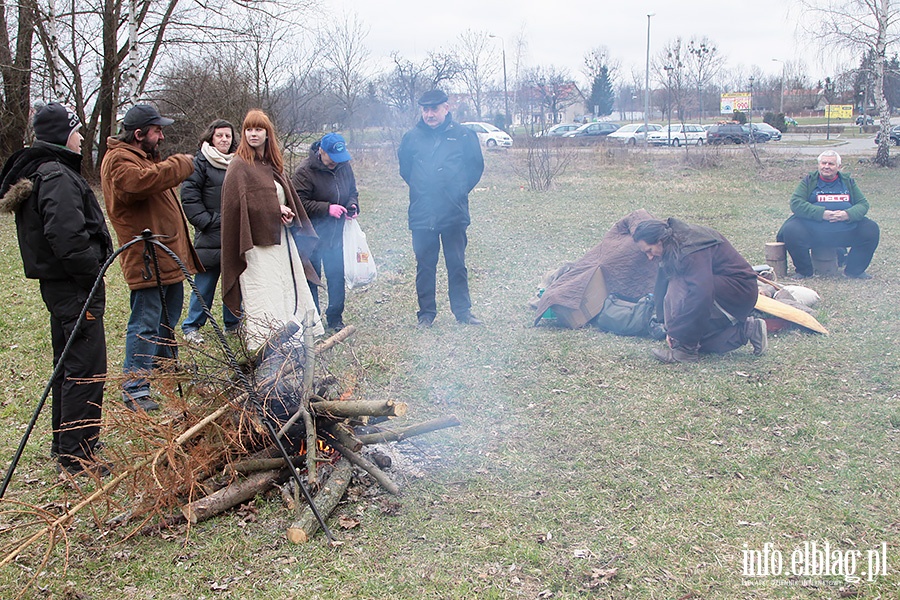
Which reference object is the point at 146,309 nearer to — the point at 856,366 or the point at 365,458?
the point at 365,458

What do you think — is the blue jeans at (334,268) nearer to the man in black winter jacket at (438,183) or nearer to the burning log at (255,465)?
the man in black winter jacket at (438,183)

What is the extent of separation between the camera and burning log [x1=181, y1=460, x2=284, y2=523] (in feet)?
10.9

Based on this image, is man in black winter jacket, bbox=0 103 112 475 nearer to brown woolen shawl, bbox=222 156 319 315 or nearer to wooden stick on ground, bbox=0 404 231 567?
wooden stick on ground, bbox=0 404 231 567

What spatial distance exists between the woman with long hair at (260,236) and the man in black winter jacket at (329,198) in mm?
774

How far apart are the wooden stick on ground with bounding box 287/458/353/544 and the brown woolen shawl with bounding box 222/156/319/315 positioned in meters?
1.48

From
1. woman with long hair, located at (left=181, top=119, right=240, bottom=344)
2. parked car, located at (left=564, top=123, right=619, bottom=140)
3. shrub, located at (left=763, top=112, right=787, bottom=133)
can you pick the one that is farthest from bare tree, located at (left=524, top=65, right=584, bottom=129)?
woman with long hair, located at (left=181, top=119, right=240, bottom=344)

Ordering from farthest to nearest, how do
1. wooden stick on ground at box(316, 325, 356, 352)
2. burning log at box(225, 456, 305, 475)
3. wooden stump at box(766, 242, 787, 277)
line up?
wooden stump at box(766, 242, 787, 277)
wooden stick on ground at box(316, 325, 356, 352)
burning log at box(225, 456, 305, 475)

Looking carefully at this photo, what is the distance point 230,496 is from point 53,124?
1.95 metres

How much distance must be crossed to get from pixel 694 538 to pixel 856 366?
2.67 metres

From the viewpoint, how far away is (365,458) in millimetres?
3727

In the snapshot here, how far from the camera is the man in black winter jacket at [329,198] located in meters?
5.63

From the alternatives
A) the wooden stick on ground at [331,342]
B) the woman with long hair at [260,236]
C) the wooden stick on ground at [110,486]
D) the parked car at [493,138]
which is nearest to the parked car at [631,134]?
the parked car at [493,138]

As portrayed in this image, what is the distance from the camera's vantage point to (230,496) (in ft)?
11.1

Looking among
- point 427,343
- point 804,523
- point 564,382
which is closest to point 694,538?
point 804,523
